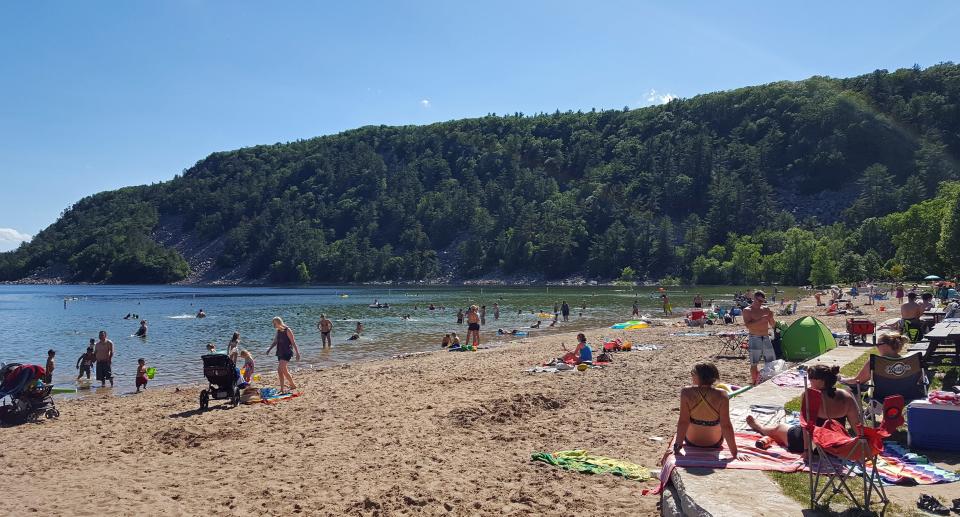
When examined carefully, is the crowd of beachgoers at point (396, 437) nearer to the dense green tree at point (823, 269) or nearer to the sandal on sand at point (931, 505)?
the sandal on sand at point (931, 505)

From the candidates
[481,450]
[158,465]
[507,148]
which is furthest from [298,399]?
[507,148]

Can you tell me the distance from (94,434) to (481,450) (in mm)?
6796

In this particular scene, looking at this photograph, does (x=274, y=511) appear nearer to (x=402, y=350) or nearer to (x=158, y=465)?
(x=158, y=465)

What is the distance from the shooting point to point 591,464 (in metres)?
7.57

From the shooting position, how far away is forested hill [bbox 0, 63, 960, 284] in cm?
10769

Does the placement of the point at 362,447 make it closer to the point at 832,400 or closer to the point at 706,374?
the point at 706,374

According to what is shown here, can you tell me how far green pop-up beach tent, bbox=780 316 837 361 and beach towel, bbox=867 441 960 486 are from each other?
7446mm

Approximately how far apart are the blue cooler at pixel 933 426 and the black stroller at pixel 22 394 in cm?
1377

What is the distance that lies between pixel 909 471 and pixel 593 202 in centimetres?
13681

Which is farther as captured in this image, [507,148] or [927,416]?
[507,148]

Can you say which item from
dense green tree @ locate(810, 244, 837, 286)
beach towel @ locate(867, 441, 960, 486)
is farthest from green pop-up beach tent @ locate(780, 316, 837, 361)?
dense green tree @ locate(810, 244, 837, 286)

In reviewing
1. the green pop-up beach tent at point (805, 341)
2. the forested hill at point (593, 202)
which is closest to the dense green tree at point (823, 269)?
the forested hill at point (593, 202)

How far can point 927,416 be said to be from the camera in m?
6.55

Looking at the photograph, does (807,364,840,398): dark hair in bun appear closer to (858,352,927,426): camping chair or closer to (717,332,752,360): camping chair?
(858,352,927,426): camping chair
